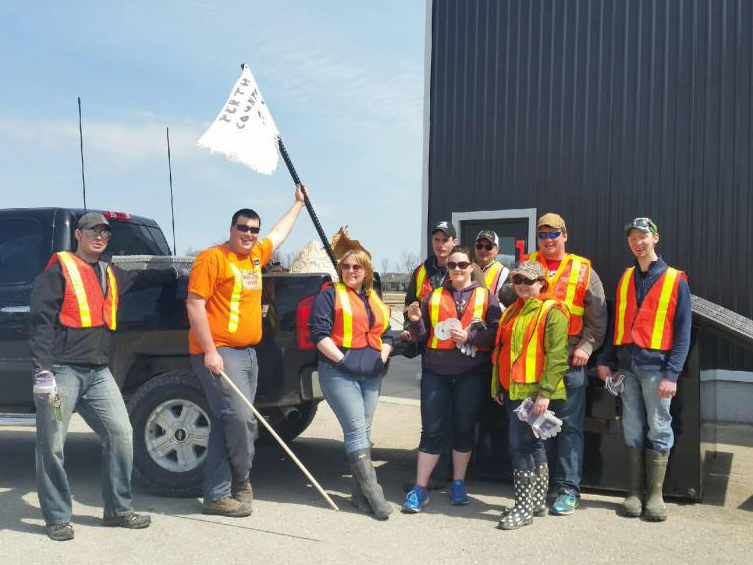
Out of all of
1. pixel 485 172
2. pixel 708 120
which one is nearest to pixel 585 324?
pixel 708 120

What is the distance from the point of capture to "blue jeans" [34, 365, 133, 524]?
4.36 m

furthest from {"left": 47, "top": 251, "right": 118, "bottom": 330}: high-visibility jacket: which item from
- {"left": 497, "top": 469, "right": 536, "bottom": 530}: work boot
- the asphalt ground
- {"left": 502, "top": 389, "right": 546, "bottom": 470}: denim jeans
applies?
{"left": 497, "top": 469, "right": 536, "bottom": 530}: work boot

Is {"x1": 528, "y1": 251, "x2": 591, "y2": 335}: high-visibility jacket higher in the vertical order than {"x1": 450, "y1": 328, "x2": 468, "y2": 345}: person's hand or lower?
higher

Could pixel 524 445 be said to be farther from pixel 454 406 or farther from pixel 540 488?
pixel 454 406

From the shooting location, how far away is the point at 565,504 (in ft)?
15.9

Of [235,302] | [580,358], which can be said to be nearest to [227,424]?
[235,302]

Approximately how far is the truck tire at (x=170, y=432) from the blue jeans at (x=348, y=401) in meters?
0.91

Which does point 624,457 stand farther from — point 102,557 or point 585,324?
point 102,557

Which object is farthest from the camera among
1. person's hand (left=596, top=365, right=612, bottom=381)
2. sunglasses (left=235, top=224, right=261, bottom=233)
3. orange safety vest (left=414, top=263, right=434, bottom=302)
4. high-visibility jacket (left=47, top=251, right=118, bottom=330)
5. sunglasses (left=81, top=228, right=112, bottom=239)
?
orange safety vest (left=414, top=263, right=434, bottom=302)

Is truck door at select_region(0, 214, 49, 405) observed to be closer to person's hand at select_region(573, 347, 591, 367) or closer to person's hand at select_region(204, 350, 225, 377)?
person's hand at select_region(204, 350, 225, 377)

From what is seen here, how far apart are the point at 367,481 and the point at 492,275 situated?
5.78 ft

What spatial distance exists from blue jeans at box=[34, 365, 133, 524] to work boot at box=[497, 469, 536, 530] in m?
2.28

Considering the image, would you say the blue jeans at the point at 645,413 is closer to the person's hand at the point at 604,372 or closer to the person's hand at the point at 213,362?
the person's hand at the point at 604,372

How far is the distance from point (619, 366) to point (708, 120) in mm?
5054
